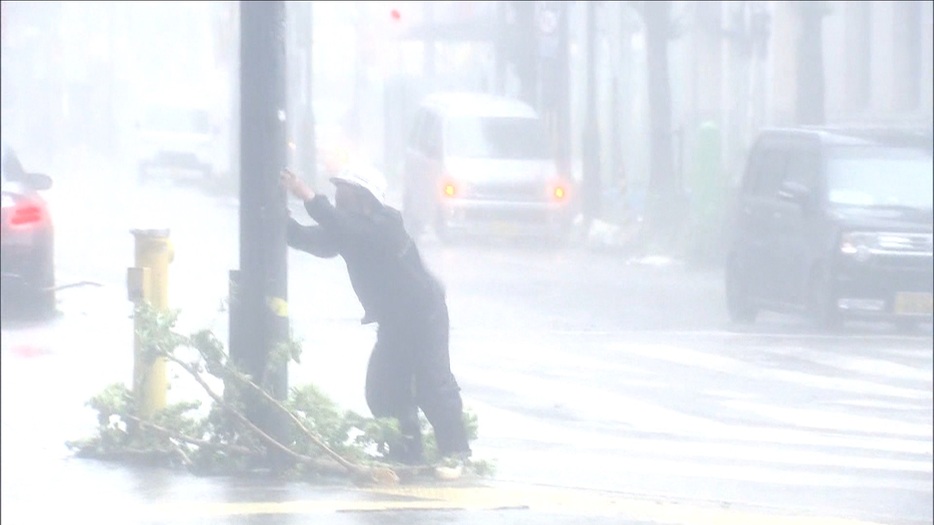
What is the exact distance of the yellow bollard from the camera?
29.8 feet

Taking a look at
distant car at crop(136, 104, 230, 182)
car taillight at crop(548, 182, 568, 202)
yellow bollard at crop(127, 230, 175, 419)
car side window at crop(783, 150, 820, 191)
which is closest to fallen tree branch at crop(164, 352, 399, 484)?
yellow bollard at crop(127, 230, 175, 419)

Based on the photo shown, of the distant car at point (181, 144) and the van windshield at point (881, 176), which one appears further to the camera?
the distant car at point (181, 144)

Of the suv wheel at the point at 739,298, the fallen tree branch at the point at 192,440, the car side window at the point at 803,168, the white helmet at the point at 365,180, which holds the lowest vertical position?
the suv wheel at the point at 739,298

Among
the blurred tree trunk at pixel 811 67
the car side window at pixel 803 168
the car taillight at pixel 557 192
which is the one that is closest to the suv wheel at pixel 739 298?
the car side window at pixel 803 168

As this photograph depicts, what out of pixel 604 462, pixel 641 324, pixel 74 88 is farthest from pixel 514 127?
pixel 74 88

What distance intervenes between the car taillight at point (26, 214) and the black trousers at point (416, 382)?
7950 mm

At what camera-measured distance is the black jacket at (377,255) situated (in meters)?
8.03

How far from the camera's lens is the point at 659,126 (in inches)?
1113

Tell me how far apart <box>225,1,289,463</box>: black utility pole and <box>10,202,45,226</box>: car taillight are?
789 centimetres

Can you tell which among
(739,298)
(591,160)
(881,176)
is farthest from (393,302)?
(591,160)

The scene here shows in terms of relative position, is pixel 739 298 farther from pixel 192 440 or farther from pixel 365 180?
pixel 365 180

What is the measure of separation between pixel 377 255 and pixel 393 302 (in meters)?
0.23

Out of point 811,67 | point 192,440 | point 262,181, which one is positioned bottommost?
point 192,440

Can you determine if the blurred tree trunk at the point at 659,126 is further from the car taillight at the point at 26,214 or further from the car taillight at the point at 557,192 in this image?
the car taillight at the point at 26,214
